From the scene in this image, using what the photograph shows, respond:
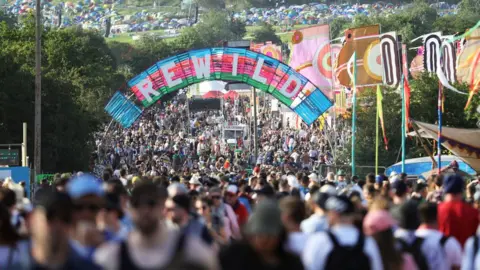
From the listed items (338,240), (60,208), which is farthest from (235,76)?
(60,208)

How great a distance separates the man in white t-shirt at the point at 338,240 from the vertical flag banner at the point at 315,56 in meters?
30.7

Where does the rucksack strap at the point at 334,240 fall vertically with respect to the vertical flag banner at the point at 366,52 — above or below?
below

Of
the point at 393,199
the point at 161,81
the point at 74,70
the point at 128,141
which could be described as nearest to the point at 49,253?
the point at 393,199

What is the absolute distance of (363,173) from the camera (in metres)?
37.5

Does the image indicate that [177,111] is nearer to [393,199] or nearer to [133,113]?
[133,113]

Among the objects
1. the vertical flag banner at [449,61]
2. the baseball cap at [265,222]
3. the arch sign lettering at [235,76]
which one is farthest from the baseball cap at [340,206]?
the arch sign lettering at [235,76]

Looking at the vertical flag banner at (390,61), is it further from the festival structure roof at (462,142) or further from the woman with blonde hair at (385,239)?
the woman with blonde hair at (385,239)

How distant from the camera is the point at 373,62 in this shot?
32.1m

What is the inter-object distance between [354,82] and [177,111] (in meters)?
49.1

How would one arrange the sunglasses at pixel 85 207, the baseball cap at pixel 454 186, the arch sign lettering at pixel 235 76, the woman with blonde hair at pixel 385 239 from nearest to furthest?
the sunglasses at pixel 85 207 → the woman with blonde hair at pixel 385 239 → the baseball cap at pixel 454 186 → the arch sign lettering at pixel 235 76

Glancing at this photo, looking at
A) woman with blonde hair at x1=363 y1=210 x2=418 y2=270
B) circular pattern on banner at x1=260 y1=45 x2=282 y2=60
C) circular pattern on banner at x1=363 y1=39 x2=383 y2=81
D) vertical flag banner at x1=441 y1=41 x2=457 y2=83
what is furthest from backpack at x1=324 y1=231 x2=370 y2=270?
circular pattern on banner at x1=260 y1=45 x2=282 y2=60

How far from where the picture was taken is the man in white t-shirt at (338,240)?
801 centimetres

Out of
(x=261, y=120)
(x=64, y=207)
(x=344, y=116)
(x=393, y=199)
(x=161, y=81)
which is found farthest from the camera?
(x=261, y=120)

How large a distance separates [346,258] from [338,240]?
0.15 meters
